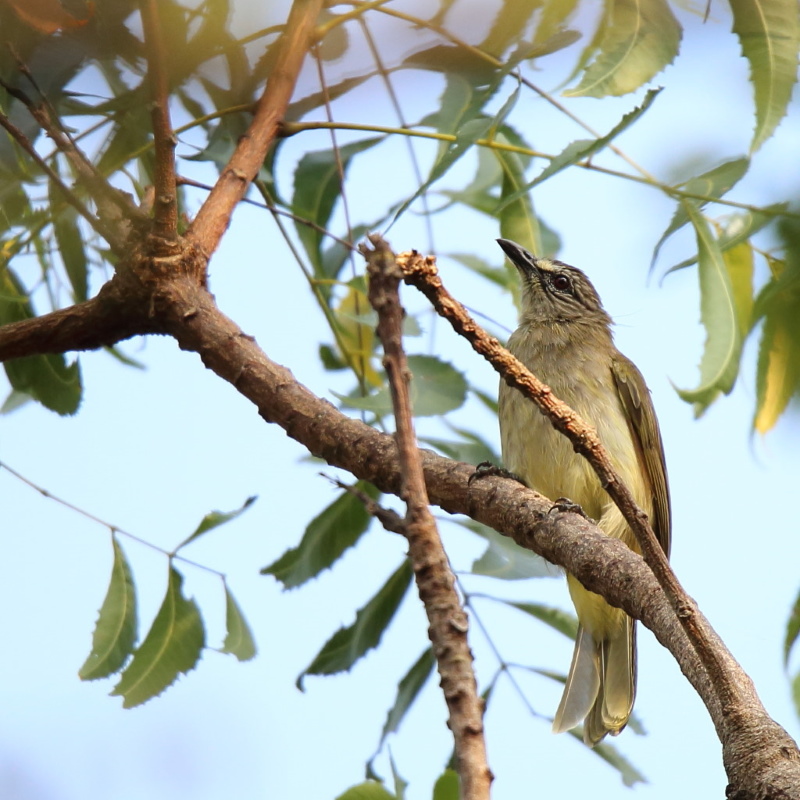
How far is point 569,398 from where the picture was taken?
15.6ft

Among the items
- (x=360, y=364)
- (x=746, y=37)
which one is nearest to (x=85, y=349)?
(x=360, y=364)

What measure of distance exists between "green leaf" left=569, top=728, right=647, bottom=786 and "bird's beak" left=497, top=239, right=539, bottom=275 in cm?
198

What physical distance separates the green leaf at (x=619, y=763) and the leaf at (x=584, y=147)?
88.9 inches

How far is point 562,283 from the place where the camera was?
5648 millimetres

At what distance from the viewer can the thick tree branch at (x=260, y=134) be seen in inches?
117

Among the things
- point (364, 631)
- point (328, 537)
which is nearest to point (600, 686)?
A: point (364, 631)

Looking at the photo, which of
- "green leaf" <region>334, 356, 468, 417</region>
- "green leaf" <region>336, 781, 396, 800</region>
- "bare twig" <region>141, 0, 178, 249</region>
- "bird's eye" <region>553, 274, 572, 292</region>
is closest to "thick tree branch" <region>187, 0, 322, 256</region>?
"bare twig" <region>141, 0, 178, 249</region>

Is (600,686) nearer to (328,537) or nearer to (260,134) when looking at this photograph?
(328,537)

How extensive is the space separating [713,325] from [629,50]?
30.0 inches

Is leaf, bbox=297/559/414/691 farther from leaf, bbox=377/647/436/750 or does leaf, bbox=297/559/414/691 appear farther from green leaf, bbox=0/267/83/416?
green leaf, bbox=0/267/83/416

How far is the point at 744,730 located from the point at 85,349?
206cm

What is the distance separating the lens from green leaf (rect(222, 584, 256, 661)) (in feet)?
11.4

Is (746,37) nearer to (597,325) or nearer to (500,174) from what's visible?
(500,174)

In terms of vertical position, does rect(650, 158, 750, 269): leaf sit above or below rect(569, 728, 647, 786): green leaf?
above
